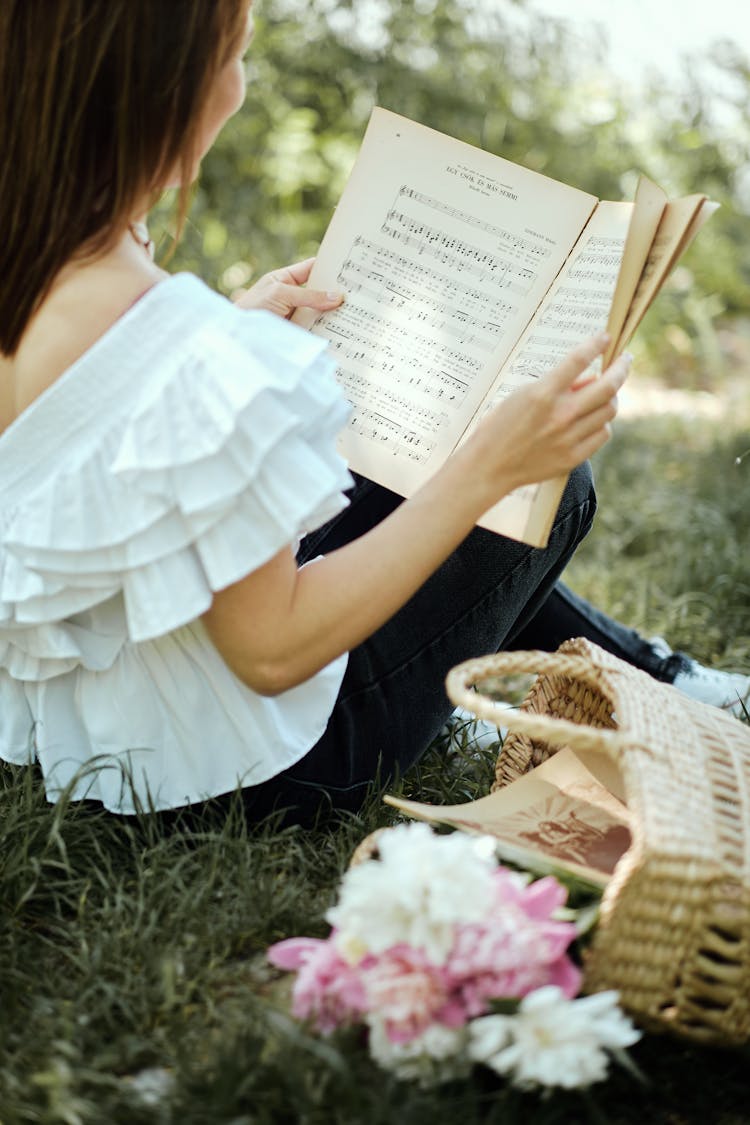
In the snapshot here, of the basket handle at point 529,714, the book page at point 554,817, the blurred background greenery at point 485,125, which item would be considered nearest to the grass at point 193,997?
the book page at point 554,817

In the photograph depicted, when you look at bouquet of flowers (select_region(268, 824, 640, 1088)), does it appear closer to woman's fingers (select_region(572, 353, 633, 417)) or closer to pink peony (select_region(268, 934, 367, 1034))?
pink peony (select_region(268, 934, 367, 1034))

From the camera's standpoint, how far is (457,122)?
4422 mm

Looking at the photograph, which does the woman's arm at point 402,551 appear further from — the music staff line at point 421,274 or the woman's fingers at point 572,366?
the music staff line at point 421,274

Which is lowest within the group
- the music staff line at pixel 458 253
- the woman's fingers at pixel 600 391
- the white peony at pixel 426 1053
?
the white peony at pixel 426 1053

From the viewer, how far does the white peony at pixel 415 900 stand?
1033 millimetres

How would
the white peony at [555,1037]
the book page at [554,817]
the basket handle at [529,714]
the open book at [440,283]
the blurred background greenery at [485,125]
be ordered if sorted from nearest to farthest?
the white peony at [555,1037] < the basket handle at [529,714] < the book page at [554,817] < the open book at [440,283] < the blurred background greenery at [485,125]

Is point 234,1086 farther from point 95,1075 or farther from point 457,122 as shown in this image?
point 457,122

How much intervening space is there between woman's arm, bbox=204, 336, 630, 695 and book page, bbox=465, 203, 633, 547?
91mm

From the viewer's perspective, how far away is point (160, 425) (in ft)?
3.84

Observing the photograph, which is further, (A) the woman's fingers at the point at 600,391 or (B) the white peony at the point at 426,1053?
(A) the woman's fingers at the point at 600,391

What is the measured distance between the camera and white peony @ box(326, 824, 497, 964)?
1033 mm

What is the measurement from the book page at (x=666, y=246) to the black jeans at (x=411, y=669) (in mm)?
400

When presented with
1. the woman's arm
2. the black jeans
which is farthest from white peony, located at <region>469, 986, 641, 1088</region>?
the black jeans

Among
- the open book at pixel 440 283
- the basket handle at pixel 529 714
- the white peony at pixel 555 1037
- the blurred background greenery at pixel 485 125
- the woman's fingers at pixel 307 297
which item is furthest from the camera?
the blurred background greenery at pixel 485 125
